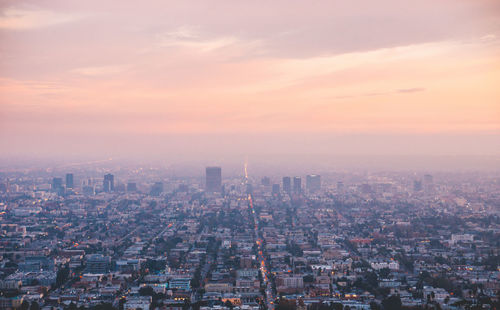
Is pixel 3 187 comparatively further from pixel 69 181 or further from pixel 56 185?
pixel 69 181

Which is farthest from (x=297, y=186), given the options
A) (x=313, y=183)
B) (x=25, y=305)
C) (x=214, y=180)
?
(x=25, y=305)

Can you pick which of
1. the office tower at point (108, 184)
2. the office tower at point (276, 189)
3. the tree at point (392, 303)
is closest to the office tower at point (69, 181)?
the office tower at point (108, 184)

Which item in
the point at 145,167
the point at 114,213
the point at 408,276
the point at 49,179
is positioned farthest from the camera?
the point at 145,167

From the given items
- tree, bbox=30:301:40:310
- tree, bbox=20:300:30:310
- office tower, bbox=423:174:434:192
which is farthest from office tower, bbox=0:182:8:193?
office tower, bbox=423:174:434:192

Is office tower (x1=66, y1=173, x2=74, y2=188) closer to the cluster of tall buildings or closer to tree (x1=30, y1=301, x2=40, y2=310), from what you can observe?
the cluster of tall buildings

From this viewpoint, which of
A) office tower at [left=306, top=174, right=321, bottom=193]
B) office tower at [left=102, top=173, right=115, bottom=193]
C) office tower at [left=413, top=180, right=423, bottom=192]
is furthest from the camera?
office tower at [left=306, top=174, right=321, bottom=193]

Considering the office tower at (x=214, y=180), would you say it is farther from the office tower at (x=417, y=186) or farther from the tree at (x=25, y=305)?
the tree at (x=25, y=305)

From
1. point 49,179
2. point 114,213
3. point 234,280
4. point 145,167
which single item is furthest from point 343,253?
point 145,167

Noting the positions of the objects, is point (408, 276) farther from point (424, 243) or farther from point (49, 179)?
point (49, 179)
